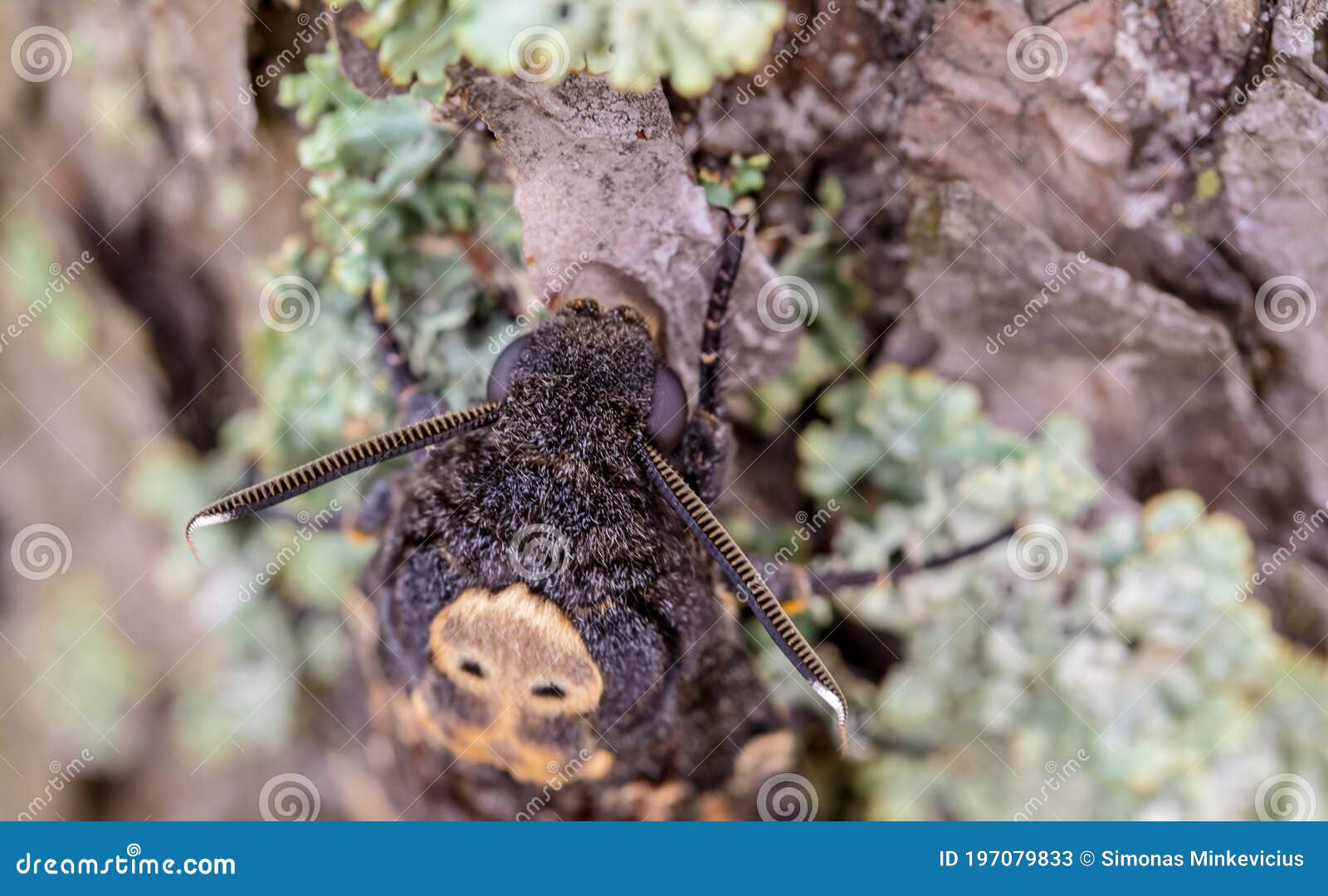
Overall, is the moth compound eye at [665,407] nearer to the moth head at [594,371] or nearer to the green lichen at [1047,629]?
the moth head at [594,371]

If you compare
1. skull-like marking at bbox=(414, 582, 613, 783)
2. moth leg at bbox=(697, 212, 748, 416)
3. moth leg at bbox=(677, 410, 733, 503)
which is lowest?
skull-like marking at bbox=(414, 582, 613, 783)

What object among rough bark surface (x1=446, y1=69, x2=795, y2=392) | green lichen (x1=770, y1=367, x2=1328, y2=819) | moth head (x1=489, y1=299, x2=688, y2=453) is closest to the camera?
rough bark surface (x1=446, y1=69, x2=795, y2=392)

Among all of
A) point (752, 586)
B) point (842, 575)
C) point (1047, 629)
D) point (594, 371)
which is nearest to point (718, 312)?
point (594, 371)

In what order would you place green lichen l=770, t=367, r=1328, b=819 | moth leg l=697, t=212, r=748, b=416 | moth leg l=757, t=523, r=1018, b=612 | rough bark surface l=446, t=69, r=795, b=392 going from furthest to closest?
moth leg l=757, t=523, r=1018, b=612 → green lichen l=770, t=367, r=1328, b=819 → moth leg l=697, t=212, r=748, b=416 → rough bark surface l=446, t=69, r=795, b=392

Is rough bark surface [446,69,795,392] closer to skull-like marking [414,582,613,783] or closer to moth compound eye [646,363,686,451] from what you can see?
moth compound eye [646,363,686,451]

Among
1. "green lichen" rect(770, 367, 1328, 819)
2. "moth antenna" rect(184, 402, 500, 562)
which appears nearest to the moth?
"moth antenna" rect(184, 402, 500, 562)
